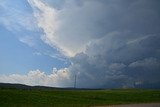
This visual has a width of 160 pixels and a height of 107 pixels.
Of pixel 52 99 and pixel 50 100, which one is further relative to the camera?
pixel 52 99

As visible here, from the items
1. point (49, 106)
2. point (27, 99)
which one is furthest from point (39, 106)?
point (27, 99)

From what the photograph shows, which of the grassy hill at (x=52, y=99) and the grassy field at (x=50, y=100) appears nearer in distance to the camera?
the grassy field at (x=50, y=100)

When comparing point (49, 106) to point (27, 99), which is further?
point (27, 99)

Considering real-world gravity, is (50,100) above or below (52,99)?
below

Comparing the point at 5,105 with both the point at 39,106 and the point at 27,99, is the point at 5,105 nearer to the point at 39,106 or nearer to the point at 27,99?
the point at 39,106

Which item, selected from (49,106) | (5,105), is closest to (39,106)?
(49,106)

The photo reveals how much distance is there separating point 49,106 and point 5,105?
8.06 m

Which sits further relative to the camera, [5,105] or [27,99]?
[27,99]

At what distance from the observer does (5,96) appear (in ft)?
241

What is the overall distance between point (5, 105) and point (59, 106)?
389 inches

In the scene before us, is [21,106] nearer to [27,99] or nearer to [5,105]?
[5,105]

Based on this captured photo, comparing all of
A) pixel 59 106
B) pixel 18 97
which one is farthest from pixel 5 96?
pixel 59 106

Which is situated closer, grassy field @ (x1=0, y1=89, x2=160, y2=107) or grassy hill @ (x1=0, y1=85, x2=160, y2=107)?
grassy field @ (x1=0, y1=89, x2=160, y2=107)

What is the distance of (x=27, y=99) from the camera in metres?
72.4
